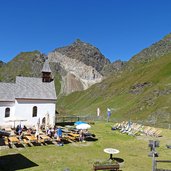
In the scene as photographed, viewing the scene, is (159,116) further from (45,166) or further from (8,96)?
(45,166)

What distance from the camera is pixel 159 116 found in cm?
6894

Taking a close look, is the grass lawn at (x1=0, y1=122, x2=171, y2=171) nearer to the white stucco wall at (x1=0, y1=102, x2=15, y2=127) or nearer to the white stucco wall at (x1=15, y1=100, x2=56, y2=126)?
the white stucco wall at (x1=15, y1=100, x2=56, y2=126)

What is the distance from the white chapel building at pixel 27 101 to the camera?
164 feet

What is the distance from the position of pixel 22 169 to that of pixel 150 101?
212 ft

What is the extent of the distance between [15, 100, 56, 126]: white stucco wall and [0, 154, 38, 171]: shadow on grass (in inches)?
930

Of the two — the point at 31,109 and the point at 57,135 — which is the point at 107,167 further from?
the point at 31,109

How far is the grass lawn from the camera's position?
23.5 m

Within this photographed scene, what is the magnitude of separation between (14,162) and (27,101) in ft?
89.9

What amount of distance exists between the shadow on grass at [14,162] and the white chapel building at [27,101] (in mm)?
22177

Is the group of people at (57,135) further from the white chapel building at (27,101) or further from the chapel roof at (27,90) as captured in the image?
the chapel roof at (27,90)

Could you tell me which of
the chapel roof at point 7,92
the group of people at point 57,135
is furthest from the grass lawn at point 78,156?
the chapel roof at point 7,92

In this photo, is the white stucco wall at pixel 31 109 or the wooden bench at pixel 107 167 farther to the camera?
the white stucco wall at pixel 31 109

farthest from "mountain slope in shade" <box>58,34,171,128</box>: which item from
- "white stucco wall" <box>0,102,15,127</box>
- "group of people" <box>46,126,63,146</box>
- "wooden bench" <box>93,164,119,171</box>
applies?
"wooden bench" <box>93,164,119,171</box>

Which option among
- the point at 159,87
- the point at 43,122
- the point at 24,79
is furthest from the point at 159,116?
the point at 24,79
